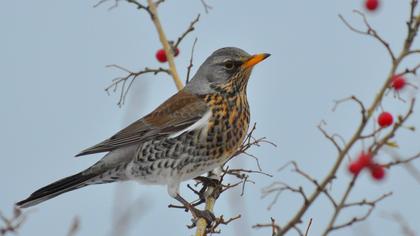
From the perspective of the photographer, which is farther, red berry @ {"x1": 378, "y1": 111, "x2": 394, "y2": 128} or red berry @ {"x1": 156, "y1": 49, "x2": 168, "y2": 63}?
red berry @ {"x1": 156, "y1": 49, "x2": 168, "y2": 63}

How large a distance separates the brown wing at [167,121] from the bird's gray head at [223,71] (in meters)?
0.12

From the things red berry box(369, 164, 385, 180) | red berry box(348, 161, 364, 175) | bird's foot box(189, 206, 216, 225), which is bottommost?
bird's foot box(189, 206, 216, 225)

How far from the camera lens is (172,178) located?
5285 millimetres

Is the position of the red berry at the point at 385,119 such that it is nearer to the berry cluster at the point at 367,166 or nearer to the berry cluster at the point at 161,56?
the berry cluster at the point at 367,166

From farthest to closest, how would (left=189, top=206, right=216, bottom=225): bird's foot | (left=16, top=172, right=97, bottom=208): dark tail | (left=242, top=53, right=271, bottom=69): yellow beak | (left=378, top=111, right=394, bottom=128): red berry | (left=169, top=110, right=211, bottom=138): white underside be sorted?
1. (left=169, top=110, right=211, bottom=138): white underside
2. (left=242, top=53, right=271, bottom=69): yellow beak
3. (left=16, top=172, right=97, bottom=208): dark tail
4. (left=189, top=206, right=216, bottom=225): bird's foot
5. (left=378, top=111, right=394, bottom=128): red berry

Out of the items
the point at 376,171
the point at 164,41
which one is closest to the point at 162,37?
the point at 164,41

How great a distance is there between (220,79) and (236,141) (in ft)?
1.86

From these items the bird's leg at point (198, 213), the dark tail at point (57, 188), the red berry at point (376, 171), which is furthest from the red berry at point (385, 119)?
the dark tail at point (57, 188)

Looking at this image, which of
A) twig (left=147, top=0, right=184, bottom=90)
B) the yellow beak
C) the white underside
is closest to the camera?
twig (left=147, top=0, right=184, bottom=90)

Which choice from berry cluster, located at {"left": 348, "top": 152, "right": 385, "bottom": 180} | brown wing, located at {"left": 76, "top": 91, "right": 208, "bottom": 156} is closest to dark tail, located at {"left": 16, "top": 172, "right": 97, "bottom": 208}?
brown wing, located at {"left": 76, "top": 91, "right": 208, "bottom": 156}

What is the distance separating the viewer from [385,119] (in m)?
3.08

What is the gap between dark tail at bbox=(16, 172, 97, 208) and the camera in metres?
5.08

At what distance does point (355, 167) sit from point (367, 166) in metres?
0.06

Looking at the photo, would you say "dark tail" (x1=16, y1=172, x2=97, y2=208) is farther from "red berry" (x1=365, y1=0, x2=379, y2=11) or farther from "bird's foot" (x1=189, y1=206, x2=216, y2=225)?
"red berry" (x1=365, y1=0, x2=379, y2=11)
